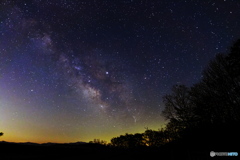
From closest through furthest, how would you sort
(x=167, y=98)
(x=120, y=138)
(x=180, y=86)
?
1. (x=180, y=86)
2. (x=167, y=98)
3. (x=120, y=138)

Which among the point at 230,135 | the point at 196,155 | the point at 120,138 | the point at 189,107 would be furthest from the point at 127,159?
the point at 120,138

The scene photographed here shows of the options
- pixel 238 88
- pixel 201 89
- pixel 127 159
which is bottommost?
pixel 127 159

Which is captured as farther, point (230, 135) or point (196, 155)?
point (230, 135)

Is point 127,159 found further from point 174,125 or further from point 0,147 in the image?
point 174,125

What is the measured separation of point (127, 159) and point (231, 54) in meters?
14.1

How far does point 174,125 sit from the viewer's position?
24438mm

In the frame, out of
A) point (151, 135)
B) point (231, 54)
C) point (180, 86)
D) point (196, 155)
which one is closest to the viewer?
point (196, 155)

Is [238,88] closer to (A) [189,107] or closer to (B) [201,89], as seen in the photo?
(B) [201,89]

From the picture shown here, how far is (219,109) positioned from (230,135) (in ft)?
28.9

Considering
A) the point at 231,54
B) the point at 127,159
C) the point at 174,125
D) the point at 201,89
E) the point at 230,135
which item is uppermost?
the point at 231,54

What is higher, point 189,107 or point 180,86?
point 180,86

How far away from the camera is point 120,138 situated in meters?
71.4

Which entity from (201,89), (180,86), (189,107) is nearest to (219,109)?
(201,89)

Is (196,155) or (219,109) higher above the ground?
(219,109)
